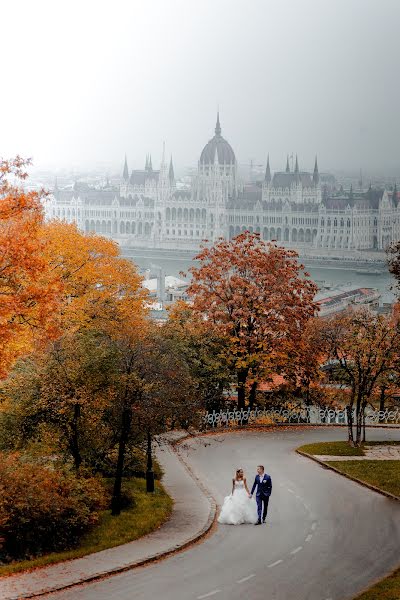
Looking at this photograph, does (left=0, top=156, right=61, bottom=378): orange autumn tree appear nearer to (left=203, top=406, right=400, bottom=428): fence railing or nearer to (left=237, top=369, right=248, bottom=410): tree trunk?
(left=203, top=406, right=400, bottom=428): fence railing

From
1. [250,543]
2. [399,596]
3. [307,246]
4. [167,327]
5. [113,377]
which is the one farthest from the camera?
[307,246]

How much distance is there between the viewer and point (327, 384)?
132ft

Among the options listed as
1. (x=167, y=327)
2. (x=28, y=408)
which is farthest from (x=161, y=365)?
(x=167, y=327)

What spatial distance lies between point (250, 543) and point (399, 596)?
3966mm

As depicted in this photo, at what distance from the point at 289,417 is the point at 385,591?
21.0m

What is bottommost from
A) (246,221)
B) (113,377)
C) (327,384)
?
(327,384)

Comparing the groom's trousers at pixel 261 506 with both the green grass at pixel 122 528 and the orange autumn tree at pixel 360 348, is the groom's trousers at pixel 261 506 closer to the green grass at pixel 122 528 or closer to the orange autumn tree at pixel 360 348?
the green grass at pixel 122 528

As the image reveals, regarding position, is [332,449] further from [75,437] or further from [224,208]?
[224,208]

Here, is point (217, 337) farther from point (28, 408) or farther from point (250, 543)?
point (250, 543)

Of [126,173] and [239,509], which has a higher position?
[126,173]

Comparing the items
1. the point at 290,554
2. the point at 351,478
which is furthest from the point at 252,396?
the point at 290,554

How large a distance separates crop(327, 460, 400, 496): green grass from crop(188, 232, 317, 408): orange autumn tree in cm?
855

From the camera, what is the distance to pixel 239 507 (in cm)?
1888

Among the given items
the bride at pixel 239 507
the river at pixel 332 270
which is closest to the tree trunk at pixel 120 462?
the bride at pixel 239 507
